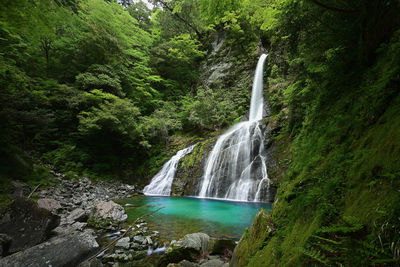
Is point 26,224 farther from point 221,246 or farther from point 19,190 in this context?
point 221,246

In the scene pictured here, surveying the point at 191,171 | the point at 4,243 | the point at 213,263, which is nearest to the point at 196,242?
the point at 213,263

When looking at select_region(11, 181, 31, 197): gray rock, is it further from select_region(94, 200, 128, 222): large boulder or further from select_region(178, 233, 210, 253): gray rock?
select_region(178, 233, 210, 253): gray rock

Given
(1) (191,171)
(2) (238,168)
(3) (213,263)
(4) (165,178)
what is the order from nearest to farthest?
(3) (213,263)
(2) (238,168)
(1) (191,171)
(4) (165,178)

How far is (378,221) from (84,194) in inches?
435

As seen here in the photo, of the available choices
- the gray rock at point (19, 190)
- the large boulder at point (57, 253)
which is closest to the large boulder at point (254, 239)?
the large boulder at point (57, 253)

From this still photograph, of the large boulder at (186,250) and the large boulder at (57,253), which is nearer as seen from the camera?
the large boulder at (57,253)

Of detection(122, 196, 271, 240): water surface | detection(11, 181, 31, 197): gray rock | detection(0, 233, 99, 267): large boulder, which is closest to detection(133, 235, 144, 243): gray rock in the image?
detection(122, 196, 271, 240): water surface

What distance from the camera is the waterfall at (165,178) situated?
12289 millimetres

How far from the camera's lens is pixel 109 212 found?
5.80m

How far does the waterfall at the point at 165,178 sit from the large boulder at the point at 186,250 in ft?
28.2

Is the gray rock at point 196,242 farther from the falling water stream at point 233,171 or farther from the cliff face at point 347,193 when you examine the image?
the falling water stream at point 233,171

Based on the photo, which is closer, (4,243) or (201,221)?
(4,243)

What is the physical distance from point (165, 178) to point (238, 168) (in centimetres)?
550

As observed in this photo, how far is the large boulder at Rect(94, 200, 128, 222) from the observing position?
561 centimetres
